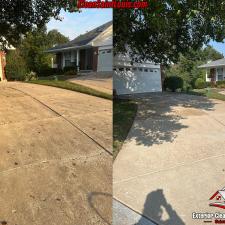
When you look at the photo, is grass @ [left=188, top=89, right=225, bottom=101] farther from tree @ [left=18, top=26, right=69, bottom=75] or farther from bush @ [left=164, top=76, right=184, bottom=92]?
Result: tree @ [left=18, top=26, right=69, bottom=75]

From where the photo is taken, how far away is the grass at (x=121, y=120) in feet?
13.2

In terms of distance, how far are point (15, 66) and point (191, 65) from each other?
266 centimetres

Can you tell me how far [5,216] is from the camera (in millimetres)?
3578

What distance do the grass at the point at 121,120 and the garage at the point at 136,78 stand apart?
6.6 inches

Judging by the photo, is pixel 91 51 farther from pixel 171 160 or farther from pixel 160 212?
pixel 160 212

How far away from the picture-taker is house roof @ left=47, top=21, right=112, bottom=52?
10.7 ft

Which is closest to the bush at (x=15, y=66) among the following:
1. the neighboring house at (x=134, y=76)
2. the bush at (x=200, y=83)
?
the neighboring house at (x=134, y=76)

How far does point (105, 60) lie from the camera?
3.45 m

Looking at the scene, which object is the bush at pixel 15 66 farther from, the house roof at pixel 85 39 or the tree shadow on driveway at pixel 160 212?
the tree shadow on driveway at pixel 160 212

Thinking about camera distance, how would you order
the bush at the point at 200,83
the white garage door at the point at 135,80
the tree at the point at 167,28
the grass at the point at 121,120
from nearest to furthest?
the tree at the point at 167,28
the white garage door at the point at 135,80
the grass at the point at 121,120
the bush at the point at 200,83

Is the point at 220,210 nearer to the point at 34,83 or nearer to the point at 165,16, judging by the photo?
the point at 165,16

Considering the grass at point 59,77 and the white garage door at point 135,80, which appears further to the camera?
the white garage door at point 135,80

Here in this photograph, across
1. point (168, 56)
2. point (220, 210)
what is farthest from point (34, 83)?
point (220, 210)

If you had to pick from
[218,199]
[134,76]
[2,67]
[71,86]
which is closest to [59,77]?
[71,86]
